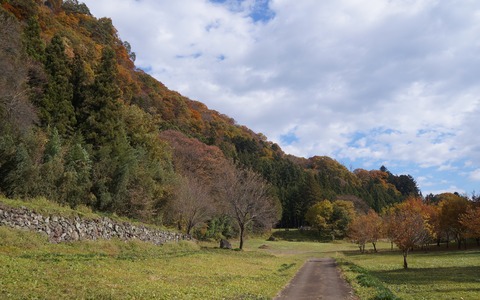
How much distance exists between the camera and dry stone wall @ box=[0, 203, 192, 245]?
754 inches

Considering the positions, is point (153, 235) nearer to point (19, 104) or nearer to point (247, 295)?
point (19, 104)

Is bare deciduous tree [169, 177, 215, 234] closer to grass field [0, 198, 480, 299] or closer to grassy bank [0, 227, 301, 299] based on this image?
grass field [0, 198, 480, 299]

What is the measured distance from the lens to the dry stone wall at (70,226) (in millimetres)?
19141

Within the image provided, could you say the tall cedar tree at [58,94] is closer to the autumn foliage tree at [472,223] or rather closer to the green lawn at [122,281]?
the green lawn at [122,281]

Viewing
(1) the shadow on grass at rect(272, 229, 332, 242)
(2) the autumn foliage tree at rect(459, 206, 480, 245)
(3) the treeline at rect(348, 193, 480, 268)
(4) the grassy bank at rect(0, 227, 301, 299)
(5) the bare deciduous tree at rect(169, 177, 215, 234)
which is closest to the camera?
(4) the grassy bank at rect(0, 227, 301, 299)

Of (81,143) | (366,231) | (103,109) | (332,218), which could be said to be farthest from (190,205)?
(332,218)

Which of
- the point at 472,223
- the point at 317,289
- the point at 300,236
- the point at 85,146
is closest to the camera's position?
the point at 317,289

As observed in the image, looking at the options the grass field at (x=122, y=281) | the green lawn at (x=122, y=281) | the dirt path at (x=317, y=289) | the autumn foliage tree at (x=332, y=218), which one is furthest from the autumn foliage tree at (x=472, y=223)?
the autumn foliage tree at (x=332, y=218)

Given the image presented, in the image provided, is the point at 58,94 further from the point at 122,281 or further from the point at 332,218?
the point at 332,218

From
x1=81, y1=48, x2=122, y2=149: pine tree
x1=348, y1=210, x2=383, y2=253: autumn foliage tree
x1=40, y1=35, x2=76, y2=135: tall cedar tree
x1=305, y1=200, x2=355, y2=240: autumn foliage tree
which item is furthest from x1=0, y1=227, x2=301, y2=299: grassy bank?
x1=305, y1=200, x2=355, y2=240: autumn foliage tree

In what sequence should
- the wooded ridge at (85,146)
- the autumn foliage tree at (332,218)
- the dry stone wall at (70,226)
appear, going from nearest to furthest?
the dry stone wall at (70,226), the wooded ridge at (85,146), the autumn foliage tree at (332,218)

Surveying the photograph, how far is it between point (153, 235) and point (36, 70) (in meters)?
18.6

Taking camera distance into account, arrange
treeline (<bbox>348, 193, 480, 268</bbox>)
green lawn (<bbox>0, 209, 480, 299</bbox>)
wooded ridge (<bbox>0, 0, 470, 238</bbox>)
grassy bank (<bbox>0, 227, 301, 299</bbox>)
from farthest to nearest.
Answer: treeline (<bbox>348, 193, 480, 268</bbox>)
wooded ridge (<bbox>0, 0, 470, 238</bbox>)
green lawn (<bbox>0, 209, 480, 299</bbox>)
grassy bank (<bbox>0, 227, 301, 299</bbox>)

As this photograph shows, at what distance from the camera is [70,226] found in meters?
22.7
